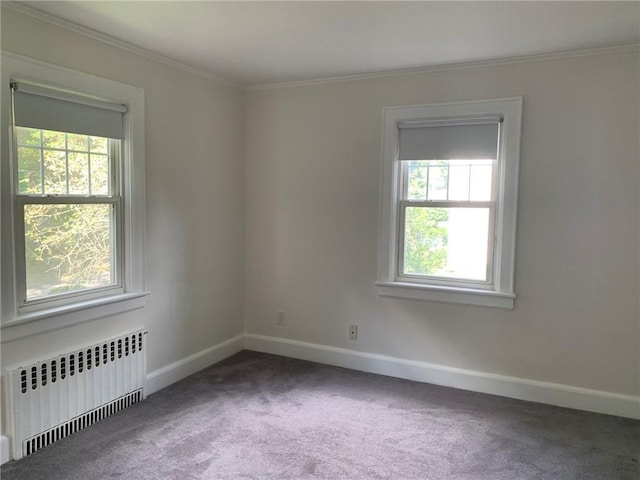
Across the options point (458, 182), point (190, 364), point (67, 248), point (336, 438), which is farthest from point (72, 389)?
point (458, 182)

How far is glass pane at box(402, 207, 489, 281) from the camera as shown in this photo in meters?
3.43

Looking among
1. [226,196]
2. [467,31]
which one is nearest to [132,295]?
[226,196]

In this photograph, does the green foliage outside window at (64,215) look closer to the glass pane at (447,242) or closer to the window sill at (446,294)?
the window sill at (446,294)

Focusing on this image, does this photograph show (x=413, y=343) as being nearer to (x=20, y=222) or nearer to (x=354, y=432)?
(x=354, y=432)

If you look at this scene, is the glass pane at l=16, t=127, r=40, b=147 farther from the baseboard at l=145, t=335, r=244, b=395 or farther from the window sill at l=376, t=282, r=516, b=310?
the window sill at l=376, t=282, r=516, b=310

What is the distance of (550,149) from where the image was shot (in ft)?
10.2

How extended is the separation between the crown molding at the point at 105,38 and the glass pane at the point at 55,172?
715 millimetres

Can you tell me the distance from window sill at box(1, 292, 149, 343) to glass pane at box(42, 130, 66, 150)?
3.08 feet

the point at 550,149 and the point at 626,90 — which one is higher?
the point at 626,90

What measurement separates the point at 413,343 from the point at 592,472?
57.0 inches

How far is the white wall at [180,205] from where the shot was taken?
2729 millimetres

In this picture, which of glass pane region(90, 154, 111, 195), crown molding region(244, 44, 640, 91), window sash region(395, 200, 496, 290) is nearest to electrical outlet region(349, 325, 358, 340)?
window sash region(395, 200, 496, 290)

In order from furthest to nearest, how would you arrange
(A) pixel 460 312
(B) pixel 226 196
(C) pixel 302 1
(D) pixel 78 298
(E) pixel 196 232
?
(B) pixel 226 196 → (E) pixel 196 232 → (A) pixel 460 312 → (D) pixel 78 298 → (C) pixel 302 1

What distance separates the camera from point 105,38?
2832 mm
